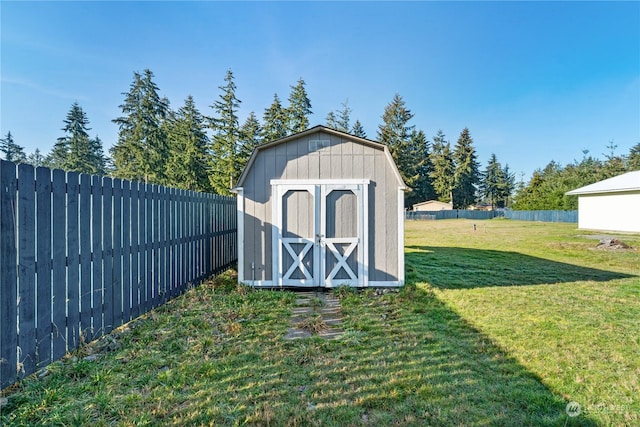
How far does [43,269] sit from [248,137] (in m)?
24.5

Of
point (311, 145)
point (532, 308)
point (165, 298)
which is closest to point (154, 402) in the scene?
point (165, 298)

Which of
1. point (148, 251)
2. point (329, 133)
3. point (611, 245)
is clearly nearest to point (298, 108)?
point (329, 133)

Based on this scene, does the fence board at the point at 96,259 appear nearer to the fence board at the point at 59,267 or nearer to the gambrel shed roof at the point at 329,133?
the fence board at the point at 59,267

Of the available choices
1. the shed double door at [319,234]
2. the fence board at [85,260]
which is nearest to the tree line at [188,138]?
the shed double door at [319,234]

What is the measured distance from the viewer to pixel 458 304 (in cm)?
473

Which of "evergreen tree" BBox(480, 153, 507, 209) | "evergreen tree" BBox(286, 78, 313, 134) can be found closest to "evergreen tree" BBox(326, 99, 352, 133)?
"evergreen tree" BBox(286, 78, 313, 134)

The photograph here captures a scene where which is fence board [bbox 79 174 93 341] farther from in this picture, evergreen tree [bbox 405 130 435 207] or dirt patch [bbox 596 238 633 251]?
evergreen tree [bbox 405 130 435 207]

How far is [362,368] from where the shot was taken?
2.67m

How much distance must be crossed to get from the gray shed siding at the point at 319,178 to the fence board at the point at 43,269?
3134 mm

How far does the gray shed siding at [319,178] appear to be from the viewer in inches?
213

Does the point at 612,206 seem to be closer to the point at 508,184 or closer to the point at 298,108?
the point at 298,108

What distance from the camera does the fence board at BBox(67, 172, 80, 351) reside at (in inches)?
111

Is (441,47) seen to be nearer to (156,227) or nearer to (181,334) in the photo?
(156,227)

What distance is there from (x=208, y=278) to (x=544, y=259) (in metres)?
10.0
